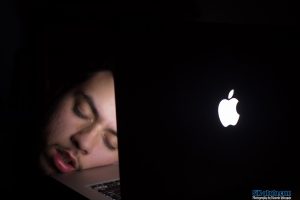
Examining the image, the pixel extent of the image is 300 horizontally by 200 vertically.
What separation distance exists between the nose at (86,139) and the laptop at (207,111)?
1.90ft

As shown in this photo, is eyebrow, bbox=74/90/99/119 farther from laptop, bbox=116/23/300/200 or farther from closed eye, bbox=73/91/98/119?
laptop, bbox=116/23/300/200

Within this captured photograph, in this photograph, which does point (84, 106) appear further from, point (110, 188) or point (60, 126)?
point (110, 188)

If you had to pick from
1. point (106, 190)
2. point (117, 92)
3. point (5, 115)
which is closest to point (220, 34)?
point (117, 92)

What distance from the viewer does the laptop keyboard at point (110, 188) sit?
1.08 meters

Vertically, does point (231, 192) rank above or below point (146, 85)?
below

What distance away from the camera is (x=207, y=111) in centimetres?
73

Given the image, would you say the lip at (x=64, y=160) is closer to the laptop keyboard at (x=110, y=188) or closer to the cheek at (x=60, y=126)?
the cheek at (x=60, y=126)

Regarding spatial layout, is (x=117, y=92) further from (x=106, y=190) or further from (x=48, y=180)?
(x=48, y=180)

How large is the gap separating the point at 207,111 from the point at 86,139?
2.27ft

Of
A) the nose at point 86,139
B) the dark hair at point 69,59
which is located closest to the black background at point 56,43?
the dark hair at point 69,59

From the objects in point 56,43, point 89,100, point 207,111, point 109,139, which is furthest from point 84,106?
point 207,111

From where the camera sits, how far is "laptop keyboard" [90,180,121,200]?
1.08m

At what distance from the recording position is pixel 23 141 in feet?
4.83

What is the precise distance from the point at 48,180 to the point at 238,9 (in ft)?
3.24
